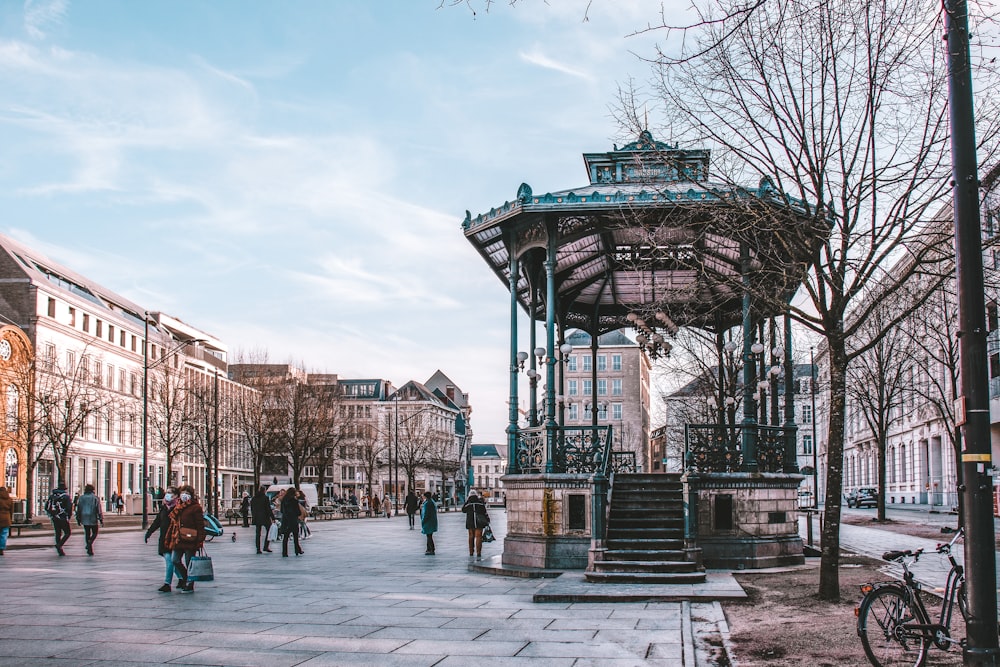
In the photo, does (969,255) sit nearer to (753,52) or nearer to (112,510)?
(753,52)

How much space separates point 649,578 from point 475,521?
7.22 m

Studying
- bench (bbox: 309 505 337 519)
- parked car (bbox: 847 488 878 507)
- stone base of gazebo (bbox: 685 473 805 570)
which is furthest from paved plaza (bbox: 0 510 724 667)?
parked car (bbox: 847 488 878 507)

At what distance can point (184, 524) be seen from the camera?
14883 millimetres

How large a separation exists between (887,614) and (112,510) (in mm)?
68257

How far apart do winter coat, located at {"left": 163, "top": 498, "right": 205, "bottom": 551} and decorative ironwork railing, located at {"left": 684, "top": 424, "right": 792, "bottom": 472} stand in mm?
8711

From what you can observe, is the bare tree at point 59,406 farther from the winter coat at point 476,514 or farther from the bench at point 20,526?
the winter coat at point 476,514

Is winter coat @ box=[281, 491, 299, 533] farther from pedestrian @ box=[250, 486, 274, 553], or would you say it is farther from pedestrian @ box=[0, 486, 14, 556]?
pedestrian @ box=[0, 486, 14, 556]

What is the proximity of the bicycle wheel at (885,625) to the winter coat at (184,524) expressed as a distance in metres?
10.1

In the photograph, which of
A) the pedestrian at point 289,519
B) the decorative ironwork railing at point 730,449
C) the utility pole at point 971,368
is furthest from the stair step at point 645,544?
the pedestrian at point 289,519

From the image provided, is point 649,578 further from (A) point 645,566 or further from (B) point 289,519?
(B) point 289,519

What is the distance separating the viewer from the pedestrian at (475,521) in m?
21.6

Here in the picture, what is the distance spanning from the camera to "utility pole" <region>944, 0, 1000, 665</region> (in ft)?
24.9

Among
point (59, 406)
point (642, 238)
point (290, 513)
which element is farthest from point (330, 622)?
point (59, 406)

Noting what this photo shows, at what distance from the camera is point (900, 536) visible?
1110 inches
